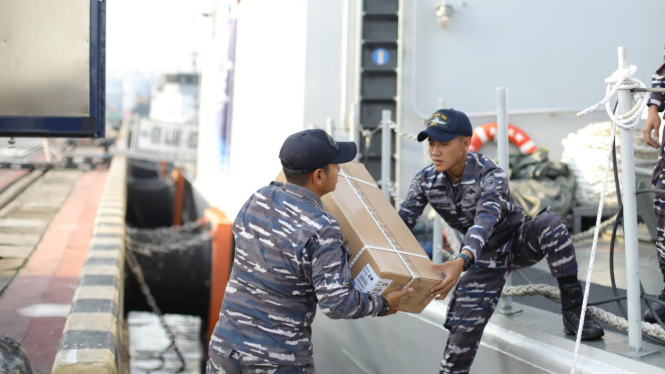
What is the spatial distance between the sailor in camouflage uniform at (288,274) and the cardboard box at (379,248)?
0.13 metres

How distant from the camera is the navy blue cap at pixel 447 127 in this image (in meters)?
2.88

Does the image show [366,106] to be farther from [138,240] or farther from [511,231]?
[138,240]

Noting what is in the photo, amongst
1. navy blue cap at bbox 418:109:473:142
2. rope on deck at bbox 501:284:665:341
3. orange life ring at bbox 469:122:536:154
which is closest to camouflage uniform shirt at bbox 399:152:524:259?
navy blue cap at bbox 418:109:473:142

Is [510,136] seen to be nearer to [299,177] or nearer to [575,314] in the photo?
[575,314]

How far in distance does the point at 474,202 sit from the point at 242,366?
4.32 feet

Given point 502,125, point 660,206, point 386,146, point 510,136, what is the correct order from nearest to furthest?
1. point 660,206
2. point 502,125
3. point 386,146
4. point 510,136

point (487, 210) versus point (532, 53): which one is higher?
point (532, 53)

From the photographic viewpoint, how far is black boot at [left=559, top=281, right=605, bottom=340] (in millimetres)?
2961

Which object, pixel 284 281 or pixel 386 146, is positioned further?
pixel 386 146

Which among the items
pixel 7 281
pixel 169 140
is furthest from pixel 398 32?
pixel 169 140

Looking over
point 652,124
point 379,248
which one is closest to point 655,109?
point 652,124

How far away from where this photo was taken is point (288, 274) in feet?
7.50

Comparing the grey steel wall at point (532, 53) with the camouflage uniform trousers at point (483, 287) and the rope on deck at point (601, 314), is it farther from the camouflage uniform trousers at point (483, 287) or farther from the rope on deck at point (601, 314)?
the camouflage uniform trousers at point (483, 287)

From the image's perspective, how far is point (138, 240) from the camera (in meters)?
10.6
